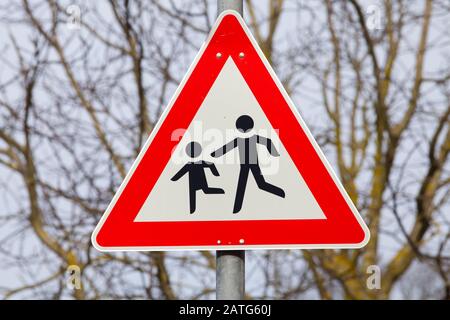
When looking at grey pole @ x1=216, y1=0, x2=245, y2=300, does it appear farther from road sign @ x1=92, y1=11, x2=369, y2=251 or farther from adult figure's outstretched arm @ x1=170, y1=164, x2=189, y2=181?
adult figure's outstretched arm @ x1=170, y1=164, x2=189, y2=181

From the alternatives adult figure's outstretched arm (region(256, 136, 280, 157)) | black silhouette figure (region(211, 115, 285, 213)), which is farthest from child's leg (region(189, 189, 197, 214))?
adult figure's outstretched arm (region(256, 136, 280, 157))

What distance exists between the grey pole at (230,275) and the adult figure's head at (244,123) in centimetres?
33

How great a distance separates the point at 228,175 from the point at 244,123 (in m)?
0.16

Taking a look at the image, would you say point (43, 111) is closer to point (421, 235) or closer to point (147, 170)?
point (421, 235)

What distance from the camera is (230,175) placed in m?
2.37

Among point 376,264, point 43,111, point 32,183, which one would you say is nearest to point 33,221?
point 32,183

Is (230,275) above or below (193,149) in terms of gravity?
below

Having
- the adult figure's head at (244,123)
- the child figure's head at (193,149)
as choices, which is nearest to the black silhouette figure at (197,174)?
the child figure's head at (193,149)

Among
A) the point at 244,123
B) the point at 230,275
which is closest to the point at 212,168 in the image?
the point at 244,123

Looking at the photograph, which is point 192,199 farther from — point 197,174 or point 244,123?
point 244,123

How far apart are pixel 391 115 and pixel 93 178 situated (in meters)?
1.96

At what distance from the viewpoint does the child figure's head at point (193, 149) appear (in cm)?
238

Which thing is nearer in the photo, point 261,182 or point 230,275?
point 230,275

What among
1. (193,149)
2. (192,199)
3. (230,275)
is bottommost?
(230,275)
